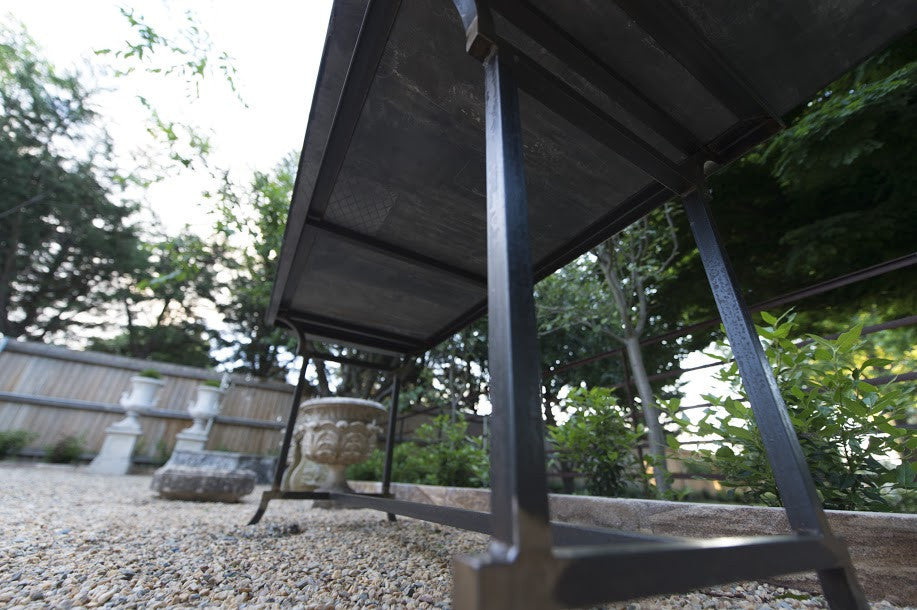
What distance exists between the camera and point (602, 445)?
252cm

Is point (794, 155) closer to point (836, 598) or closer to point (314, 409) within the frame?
point (836, 598)

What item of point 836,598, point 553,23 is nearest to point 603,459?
point 836,598

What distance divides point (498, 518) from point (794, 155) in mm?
4179

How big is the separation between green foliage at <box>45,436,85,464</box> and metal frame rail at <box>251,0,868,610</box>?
33.1 ft

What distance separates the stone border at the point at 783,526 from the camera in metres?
1.08

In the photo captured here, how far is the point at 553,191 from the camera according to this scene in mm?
1633

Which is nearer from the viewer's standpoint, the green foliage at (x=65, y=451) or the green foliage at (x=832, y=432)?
the green foliage at (x=832, y=432)

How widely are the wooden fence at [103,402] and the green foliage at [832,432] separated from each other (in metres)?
8.81

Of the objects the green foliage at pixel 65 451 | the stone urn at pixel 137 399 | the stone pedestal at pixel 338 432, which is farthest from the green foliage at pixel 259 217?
the green foliage at pixel 65 451

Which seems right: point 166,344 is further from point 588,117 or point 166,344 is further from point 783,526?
point 783,526

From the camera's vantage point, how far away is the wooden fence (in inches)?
293

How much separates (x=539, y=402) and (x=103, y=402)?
36.7 ft

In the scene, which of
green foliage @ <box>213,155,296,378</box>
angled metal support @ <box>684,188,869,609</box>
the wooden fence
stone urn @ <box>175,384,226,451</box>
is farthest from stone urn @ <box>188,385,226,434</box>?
angled metal support @ <box>684,188,869,609</box>

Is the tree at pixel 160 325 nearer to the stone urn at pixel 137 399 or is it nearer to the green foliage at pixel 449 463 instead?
the stone urn at pixel 137 399
